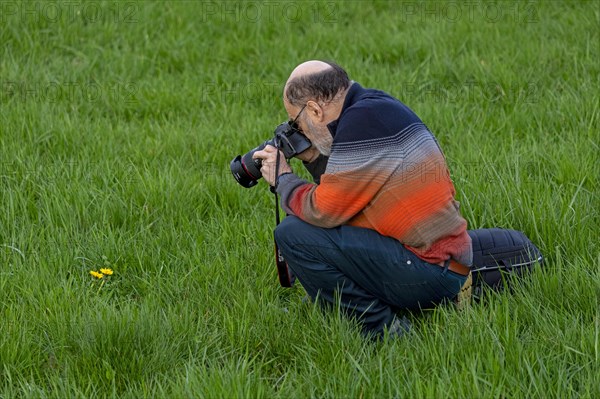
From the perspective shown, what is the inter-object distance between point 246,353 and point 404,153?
35.1 inches

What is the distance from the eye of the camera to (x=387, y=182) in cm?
337

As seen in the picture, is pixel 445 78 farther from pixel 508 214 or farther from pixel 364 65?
pixel 508 214

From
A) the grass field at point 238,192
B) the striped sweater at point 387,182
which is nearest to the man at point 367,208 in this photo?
the striped sweater at point 387,182

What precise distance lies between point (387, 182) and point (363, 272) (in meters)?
0.37

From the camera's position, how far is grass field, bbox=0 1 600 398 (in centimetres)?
317

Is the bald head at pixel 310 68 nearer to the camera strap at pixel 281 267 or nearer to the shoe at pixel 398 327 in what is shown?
the camera strap at pixel 281 267

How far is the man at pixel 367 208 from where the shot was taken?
3.36m

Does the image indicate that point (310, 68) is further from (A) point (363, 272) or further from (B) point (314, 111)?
(A) point (363, 272)

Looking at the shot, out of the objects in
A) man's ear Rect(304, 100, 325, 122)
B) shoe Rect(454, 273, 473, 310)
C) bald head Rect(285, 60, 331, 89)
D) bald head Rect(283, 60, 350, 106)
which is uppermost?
bald head Rect(285, 60, 331, 89)

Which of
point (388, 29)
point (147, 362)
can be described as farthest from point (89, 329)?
Answer: point (388, 29)

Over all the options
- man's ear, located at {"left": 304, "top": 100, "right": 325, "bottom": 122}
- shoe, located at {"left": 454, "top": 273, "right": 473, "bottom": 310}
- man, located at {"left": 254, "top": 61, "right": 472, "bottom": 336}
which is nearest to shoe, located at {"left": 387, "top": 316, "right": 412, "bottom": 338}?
man, located at {"left": 254, "top": 61, "right": 472, "bottom": 336}

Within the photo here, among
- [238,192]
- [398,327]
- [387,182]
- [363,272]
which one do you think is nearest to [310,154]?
[387,182]

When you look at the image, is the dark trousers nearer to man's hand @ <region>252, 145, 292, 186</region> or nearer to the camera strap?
the camera strap

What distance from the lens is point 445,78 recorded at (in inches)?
237
